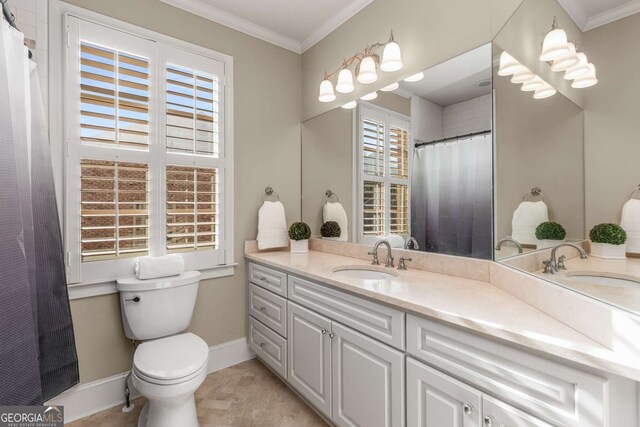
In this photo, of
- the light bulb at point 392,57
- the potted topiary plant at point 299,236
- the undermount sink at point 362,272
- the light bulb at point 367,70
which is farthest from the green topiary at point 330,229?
the light bulb at point 392,57

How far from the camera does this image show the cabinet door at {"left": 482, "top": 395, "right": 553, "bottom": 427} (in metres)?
0.88

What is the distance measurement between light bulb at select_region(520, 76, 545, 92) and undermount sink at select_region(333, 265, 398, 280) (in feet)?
3.66

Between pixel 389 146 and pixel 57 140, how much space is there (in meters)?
1.98

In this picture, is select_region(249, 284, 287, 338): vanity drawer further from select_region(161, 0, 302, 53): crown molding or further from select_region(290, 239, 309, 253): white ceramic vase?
select_region(161, 0, 302, 53): crown molding

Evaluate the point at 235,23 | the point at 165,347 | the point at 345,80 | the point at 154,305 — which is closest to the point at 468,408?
the point at 165,347

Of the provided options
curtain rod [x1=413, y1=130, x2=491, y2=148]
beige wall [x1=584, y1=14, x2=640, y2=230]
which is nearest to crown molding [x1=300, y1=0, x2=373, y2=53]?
curtain rod [x1=413, y1=130, x2=491, y2=148]

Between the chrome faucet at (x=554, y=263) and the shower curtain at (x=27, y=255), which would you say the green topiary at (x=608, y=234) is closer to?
the chrome faucet at (x=554, y=263)

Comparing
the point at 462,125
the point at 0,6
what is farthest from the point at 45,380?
the point at 462,125

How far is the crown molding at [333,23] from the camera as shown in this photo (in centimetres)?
220

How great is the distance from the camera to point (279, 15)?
7.73 ft

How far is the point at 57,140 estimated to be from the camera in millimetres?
1735

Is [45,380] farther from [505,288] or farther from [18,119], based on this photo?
[505,288]

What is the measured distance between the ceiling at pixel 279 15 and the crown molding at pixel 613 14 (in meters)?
1.73

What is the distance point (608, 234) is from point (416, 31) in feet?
5.19
